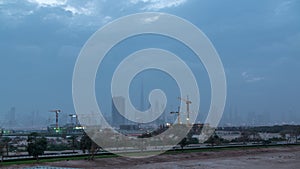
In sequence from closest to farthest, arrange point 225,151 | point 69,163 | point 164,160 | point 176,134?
point 69,163
point 164,160
point 225,151
point 176,134

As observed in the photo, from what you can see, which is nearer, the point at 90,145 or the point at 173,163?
the point at 173,163

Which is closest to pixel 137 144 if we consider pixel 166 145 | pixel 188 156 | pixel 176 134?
pixel 166 145

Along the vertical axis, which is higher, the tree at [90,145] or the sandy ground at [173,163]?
the tree at [90,145]

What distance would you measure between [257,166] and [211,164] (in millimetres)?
4392

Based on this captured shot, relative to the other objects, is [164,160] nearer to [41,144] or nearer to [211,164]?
[211,164]

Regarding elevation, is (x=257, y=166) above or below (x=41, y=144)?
below

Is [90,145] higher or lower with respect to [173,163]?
higher

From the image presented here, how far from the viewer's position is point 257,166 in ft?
114

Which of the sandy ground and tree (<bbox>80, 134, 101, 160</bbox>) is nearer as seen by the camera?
the sandy ground

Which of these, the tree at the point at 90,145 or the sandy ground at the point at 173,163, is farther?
the tree at the point at 90,145

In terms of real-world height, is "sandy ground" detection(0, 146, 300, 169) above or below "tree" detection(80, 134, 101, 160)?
below

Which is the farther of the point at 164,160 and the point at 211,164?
the point at 164,160

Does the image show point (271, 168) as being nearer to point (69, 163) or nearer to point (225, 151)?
point (225, 151)

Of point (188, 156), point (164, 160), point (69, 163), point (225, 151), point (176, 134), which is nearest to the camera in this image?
point (69, 163)
